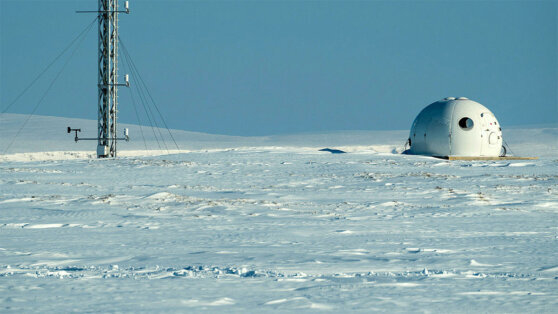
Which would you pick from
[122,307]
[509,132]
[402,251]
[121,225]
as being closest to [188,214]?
[121,225]

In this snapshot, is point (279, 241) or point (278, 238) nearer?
point (279, 241)

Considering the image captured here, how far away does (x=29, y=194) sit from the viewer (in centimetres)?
1762

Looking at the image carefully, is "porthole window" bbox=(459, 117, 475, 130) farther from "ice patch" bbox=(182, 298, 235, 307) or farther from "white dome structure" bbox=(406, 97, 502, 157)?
"ice patch" bbox=(182, 298, 235, 307)

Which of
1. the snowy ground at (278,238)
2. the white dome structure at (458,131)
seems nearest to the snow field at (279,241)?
the snowy ground at (278,238)

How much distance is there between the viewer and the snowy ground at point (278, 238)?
7125 millimetres

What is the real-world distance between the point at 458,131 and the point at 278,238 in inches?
852

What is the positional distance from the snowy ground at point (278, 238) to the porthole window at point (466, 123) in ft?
23.3

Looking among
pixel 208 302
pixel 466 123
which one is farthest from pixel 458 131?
pixel 208 302

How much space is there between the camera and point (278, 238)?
11.2 metres

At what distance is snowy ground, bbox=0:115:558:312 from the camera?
23.4ft

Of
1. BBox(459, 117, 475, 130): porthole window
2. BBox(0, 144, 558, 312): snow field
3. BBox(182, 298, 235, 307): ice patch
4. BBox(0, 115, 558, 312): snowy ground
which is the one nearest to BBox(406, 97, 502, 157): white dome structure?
BBox(459, 117, 475, 130): porthole window

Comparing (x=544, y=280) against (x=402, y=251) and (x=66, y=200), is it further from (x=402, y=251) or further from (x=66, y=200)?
(x=66, y=200)

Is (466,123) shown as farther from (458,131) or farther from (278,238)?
(278,238)

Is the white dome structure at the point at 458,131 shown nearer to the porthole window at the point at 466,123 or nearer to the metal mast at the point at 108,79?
the porthole window at the point at 466,123
